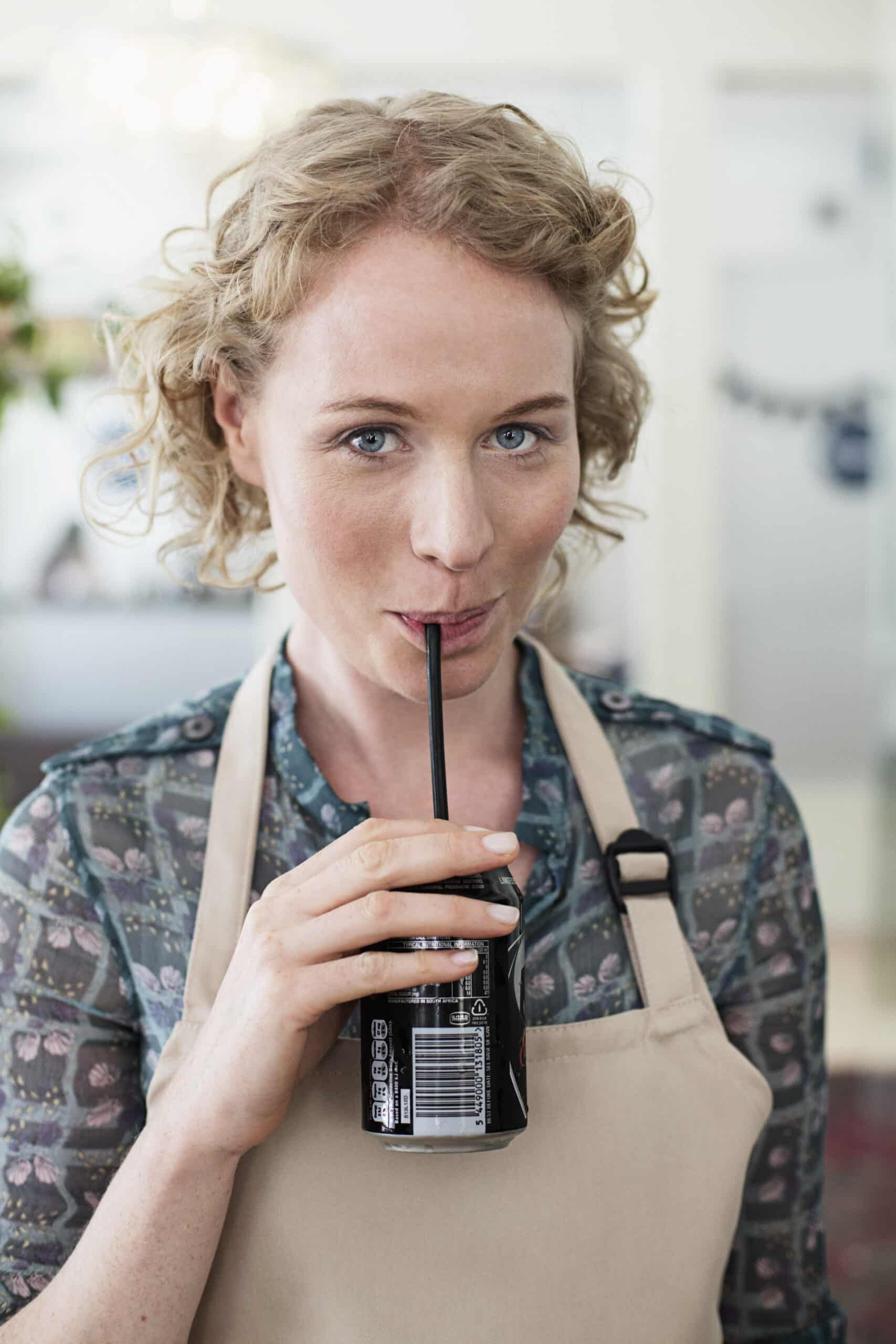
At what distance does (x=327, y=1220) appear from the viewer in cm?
93

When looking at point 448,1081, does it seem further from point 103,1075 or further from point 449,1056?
point 103,1075

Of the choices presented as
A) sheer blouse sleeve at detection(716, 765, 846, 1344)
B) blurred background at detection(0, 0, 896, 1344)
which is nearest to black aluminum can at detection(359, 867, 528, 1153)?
sheer blouse sleeve at detection(716, 765, 846, 1344)

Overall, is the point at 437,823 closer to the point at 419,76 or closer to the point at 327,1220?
the point at 327,1220

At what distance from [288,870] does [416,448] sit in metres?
0.33

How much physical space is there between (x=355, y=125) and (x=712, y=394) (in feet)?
11.6

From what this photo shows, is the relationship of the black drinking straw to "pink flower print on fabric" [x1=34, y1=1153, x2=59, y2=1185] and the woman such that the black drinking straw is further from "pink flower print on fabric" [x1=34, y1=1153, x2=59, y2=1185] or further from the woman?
"pink flower print on fabric" [x1=34, y1=1153, x2=59, y2=1185]

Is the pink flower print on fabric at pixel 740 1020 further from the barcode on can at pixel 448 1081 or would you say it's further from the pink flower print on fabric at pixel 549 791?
the barcode on can at pixel 448 1081

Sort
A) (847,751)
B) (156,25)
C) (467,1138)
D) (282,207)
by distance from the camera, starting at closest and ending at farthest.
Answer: (467,1138) < (282,207) < (156,25) < (847,751)

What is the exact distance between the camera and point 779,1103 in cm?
110

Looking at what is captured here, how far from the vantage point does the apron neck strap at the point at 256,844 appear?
3.19ft

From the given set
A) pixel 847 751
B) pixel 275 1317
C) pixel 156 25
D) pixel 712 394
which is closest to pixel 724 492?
pixel 712 394

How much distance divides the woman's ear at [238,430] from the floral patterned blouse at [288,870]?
170mm

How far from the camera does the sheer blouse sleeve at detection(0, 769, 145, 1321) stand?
3.07 ft

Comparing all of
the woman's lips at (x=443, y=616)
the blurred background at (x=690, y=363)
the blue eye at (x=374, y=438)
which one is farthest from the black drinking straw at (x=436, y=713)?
the blurred background at (x=690, y=363)
